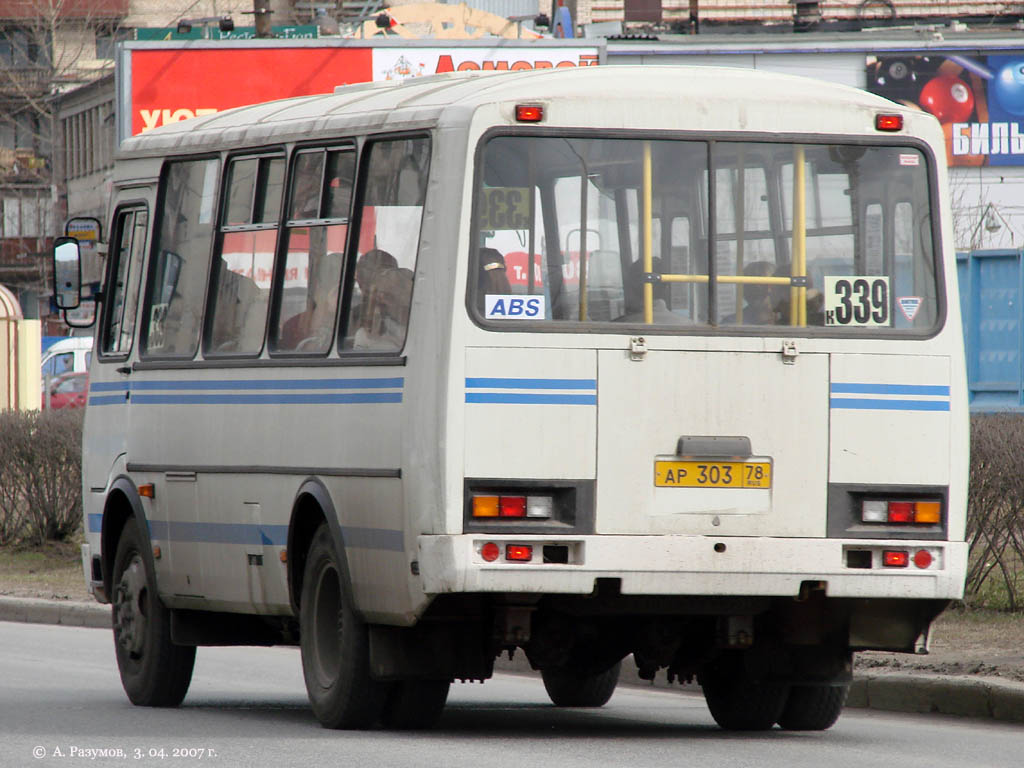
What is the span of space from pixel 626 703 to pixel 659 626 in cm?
293

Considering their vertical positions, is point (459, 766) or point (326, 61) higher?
point (326, 61)

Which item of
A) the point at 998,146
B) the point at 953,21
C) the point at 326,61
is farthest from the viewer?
the point at 953,21

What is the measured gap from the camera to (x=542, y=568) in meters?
9.15

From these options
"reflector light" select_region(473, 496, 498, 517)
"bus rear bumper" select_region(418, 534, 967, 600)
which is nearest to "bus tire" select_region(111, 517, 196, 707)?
"bus rear bumper" select_region(418, 534, 967, 600)

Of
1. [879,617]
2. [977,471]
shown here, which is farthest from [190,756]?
[977,471]

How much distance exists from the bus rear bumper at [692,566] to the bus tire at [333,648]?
0.80 m

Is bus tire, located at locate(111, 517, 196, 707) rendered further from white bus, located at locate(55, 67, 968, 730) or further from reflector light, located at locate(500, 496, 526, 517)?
reflector light, located at locate(500, 496, 526, 517)

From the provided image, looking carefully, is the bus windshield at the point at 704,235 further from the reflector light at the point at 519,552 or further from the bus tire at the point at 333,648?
the bus tire at the point at 333,648

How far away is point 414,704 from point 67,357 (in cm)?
4247

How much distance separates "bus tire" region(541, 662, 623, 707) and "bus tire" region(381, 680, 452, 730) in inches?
74.0

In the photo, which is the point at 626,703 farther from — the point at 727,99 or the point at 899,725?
the point at 727,99

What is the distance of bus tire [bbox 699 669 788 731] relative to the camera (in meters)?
10.6

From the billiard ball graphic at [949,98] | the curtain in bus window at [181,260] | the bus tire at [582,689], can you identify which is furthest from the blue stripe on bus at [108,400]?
the billiard ball graphic at [949,98]

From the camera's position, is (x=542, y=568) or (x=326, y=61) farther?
(x=326, y=61)
